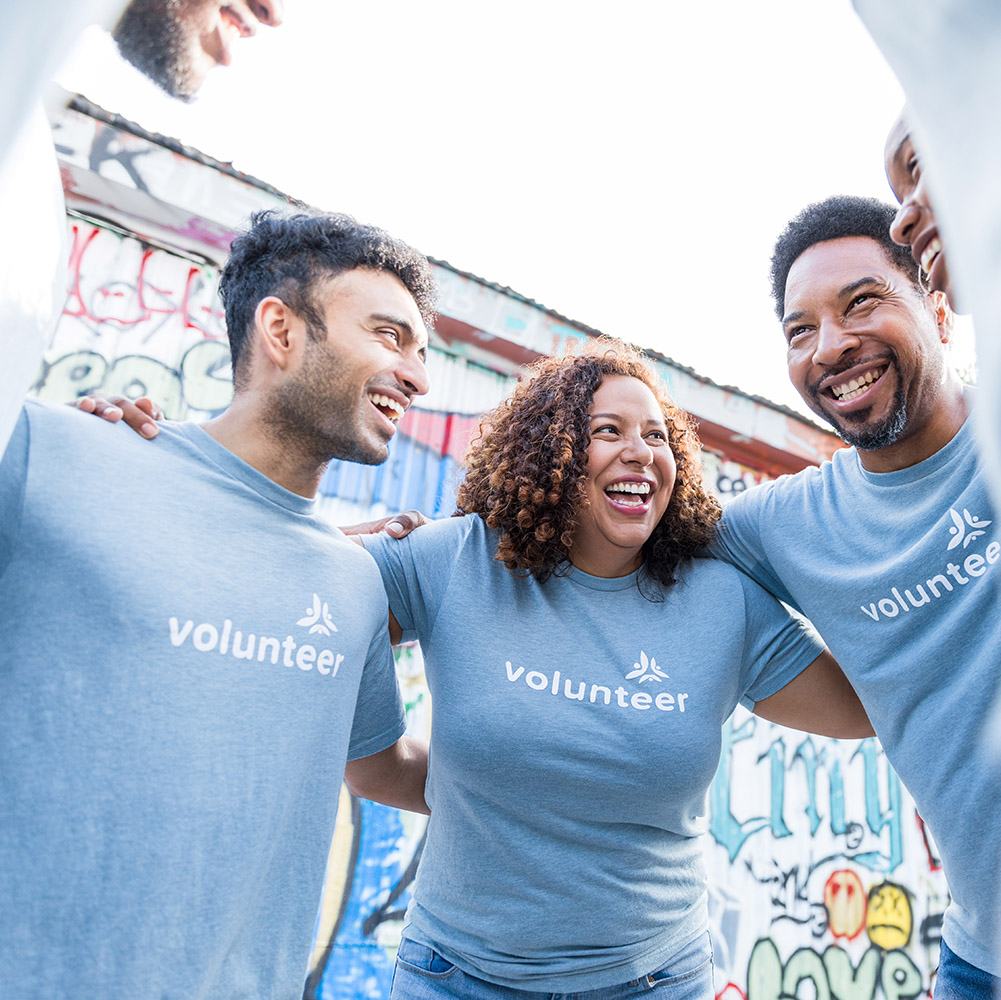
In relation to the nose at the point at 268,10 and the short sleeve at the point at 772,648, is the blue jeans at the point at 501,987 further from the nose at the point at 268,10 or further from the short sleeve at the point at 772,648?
the nose at the point at 268,10

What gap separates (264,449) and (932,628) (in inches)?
69.5

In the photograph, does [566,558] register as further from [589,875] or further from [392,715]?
[589,875]

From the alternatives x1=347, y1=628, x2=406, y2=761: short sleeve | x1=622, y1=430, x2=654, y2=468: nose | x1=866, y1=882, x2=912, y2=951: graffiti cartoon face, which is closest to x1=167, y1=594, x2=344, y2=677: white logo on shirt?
x1=347, y1=628, x2=406, y2=761: short sleeve

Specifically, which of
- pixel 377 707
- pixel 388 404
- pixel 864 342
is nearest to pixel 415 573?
pixel 377 707

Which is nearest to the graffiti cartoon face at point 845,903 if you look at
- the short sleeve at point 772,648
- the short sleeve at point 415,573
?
the short sleeve at point 772,648

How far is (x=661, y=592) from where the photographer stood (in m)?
2.38

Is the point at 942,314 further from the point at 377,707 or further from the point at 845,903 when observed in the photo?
the point at 845,903

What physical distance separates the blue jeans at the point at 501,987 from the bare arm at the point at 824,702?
729mm

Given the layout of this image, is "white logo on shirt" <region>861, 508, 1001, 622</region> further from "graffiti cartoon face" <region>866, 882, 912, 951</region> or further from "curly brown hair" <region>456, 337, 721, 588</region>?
"graffiti cartoon face" <region>866, 882, 912, 951</region>

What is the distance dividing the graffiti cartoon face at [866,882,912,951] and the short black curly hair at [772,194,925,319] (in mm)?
5261

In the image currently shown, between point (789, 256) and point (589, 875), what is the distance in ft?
7.05

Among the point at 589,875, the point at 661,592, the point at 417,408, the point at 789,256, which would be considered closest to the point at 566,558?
the point at 661,592

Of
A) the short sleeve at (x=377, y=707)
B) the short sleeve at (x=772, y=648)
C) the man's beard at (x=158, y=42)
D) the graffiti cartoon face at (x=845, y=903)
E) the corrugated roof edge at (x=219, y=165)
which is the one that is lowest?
the graffiti cartoon face at (x=845, y=903)

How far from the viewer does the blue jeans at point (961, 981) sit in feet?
5.99
